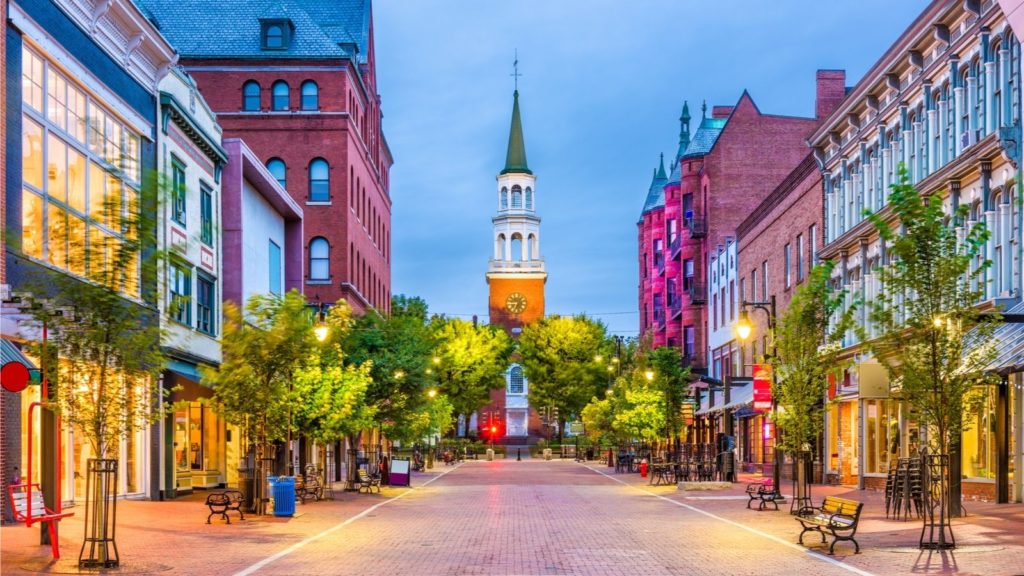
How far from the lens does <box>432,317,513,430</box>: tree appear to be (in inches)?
4205

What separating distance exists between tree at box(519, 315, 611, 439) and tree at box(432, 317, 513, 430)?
11.1 feet

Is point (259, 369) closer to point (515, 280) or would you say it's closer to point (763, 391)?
point (763, 391)

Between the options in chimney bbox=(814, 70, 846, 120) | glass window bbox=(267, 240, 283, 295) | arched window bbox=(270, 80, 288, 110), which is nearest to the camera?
glass window bbox=(267, 240, 283, 295)

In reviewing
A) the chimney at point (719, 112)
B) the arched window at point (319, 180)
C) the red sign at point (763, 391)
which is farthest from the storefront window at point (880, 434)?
the chimney at point (719, 112)

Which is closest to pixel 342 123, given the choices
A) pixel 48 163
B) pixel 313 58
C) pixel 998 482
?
pixel 313 58

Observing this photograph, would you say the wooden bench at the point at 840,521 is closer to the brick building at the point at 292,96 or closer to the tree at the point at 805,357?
the tree at the point at 805,357

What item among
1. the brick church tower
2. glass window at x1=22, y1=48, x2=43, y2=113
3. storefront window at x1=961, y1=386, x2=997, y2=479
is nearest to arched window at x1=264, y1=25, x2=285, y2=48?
glass window at x1=22, y1=48, x2=43, y2=113

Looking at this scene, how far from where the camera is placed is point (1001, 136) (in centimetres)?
2908

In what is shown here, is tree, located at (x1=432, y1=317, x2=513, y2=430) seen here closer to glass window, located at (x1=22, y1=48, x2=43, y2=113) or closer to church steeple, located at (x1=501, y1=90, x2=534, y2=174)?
church steeple, located at (x1=501, y1=90, x2=534, y2=174)

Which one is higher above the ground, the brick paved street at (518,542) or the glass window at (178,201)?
the glass window at (178,201)

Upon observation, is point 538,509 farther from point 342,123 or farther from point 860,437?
point 342,123

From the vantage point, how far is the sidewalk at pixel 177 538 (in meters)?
18.0

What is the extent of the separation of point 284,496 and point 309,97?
37.3m

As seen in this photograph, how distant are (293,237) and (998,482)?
34557 millimetres
